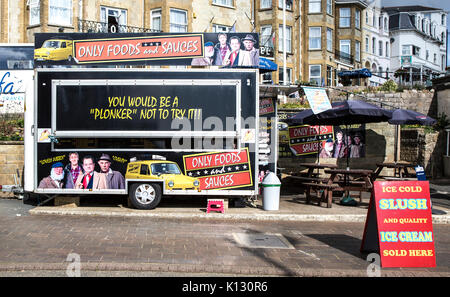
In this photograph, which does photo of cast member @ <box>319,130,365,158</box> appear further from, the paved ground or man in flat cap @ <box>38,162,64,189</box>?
man in flat cap @ <box>38,162,64,189</box>

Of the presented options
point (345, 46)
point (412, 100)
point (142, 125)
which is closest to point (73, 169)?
point (142, 125)

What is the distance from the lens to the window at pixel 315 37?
37.8m

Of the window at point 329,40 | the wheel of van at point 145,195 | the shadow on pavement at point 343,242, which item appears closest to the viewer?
the shadow on pavement at point 343,242

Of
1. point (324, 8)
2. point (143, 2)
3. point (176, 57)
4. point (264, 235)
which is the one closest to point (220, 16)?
point (143, 2)

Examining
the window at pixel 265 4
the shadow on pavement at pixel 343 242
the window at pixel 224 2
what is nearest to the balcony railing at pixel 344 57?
the window at pixel 265 4

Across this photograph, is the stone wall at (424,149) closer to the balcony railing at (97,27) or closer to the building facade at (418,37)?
the balcony railing at (97,27)

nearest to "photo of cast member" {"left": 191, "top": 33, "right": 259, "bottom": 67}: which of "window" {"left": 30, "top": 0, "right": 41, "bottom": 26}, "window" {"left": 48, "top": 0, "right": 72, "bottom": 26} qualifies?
"window" {"left": 48, "top": 0, "right": 72, "bottom": 26}

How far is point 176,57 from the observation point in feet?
35.3

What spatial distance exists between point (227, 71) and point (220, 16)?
18568mm

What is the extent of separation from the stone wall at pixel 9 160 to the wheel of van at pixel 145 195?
14.0 feet

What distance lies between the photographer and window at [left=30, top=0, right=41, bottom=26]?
23.5 meters

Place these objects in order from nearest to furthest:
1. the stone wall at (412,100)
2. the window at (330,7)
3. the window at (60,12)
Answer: the window at (60,12)
the stone wall at (412,100)
the window at (330,7)
